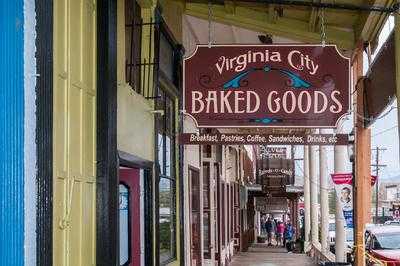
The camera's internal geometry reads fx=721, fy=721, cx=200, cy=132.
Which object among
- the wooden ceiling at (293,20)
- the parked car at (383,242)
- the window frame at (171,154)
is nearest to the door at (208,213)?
the parked car at (383,242)

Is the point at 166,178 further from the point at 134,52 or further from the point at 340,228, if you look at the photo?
the point at 340,228

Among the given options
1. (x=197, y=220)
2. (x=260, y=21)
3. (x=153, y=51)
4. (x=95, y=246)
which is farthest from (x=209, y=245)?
(x=95, y=246)

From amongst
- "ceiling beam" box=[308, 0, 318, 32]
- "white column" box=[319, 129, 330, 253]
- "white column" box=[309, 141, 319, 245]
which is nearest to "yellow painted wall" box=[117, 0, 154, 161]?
"ceiling beam" box=[308, 0, 318, 32]

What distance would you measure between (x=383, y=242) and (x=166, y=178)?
432 inches

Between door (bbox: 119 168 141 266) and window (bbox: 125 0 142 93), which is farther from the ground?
window (bbox: 125 0 142 93)

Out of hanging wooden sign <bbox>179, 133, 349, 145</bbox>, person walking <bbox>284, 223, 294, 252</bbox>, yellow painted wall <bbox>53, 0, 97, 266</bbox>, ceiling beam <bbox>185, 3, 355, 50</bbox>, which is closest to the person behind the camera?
yellow painted wall <bbox>53, 0, 97, 266</bbox>

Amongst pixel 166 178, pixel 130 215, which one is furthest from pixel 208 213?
pixel 130 215

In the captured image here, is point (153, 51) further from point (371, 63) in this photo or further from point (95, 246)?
point (371, 63)

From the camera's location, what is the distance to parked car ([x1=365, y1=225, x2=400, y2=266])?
1705 centimetres

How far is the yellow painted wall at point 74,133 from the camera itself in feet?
15.6

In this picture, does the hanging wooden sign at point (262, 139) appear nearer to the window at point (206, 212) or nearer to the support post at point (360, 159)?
the support post at point (360, 159)

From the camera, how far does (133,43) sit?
303 inches

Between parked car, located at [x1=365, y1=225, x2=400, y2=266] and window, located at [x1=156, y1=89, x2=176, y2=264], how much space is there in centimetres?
832

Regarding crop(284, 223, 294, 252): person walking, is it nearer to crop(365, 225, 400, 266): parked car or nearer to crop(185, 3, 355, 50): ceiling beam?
crop(365, 225, 400, 266): parked car
